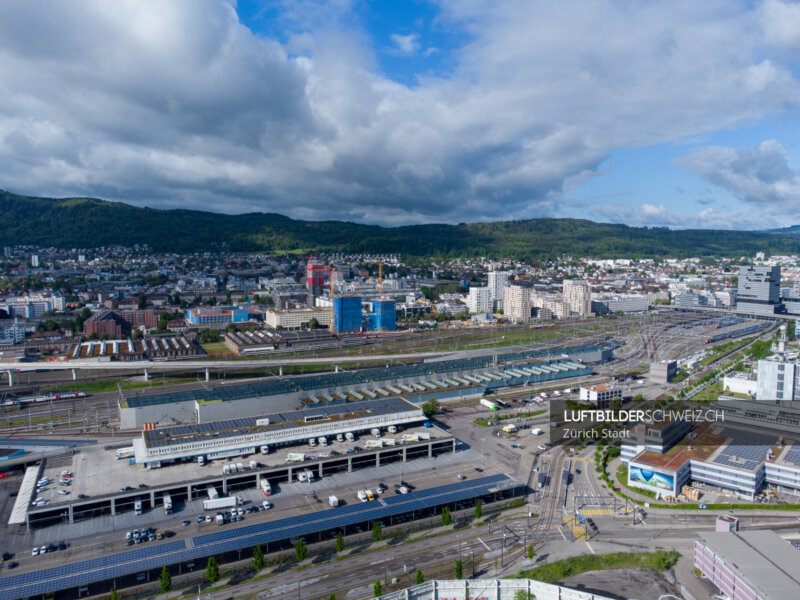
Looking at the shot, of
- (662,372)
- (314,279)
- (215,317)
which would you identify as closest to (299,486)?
(662,372)

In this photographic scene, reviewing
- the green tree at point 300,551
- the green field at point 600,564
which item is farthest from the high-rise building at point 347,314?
the green field at point 600,564

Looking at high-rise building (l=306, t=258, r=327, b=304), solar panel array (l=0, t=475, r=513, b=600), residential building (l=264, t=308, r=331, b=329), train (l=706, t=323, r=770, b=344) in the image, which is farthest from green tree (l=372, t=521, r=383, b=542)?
high-rise building (l=306, t=258, r=327, b=304)

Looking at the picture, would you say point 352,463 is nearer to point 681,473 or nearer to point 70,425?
point 681,473

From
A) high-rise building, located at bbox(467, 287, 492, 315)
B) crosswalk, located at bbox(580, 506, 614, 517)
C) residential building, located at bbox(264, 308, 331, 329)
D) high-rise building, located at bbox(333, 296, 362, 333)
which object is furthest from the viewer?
high-rise building, located at bbox(467, 287, 492, 315)

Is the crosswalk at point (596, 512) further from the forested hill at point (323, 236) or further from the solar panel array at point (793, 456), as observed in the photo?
the forested hill at point (323, 236)

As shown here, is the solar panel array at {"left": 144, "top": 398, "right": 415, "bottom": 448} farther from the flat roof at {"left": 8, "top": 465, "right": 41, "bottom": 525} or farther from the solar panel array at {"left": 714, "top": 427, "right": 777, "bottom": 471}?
the solar panel array at {"left": 714, "top": 427, "right": 777, "bottom": 471}

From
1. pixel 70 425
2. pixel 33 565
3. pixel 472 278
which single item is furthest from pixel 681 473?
pixel 472 278
